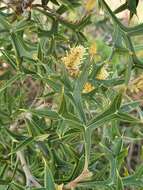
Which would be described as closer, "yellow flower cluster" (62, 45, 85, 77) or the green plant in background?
the green plant in background

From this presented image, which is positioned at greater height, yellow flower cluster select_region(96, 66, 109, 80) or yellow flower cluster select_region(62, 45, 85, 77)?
yellow flower cluster select_region(62, 45, 85, 77)

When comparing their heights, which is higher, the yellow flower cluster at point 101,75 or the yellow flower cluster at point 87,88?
the yellow flower cluster at point 101,75

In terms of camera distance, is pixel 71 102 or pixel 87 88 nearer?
pixel 71 102

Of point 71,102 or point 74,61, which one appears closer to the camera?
point 71,102

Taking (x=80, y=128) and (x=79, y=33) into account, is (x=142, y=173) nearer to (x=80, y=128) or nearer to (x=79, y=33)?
(x=80, y=128)

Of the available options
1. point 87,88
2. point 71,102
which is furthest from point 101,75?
point 71,102

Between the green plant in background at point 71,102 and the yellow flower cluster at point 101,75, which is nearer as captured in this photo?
the green plant in background at point 71,102

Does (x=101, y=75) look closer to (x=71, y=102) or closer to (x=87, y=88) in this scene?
(x=87, y=88)

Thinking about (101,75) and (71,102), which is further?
(101,75)
